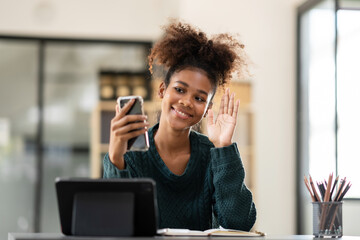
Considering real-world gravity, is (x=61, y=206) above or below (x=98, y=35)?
below

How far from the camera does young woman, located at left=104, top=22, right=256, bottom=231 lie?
5.95 feet

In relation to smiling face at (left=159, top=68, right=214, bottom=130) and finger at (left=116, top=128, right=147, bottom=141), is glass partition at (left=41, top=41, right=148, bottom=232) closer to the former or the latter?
smiling face at (left=159, top=68, right=214, bottom=130)

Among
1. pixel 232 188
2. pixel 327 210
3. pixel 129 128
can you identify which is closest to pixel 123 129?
pixel 129 128

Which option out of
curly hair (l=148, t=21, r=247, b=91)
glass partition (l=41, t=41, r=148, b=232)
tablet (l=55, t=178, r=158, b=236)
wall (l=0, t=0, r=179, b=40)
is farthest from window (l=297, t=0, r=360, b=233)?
tablet (l=55, t=178, r=158, b=236)

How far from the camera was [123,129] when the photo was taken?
1661mm

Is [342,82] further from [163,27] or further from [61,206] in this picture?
[61,206]

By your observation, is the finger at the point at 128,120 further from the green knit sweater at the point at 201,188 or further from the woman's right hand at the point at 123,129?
the green knit sweater at the point at 201,188

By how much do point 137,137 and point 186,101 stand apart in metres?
Result: 0.30

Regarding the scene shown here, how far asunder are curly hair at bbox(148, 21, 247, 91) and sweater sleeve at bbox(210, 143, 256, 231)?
0.31 m

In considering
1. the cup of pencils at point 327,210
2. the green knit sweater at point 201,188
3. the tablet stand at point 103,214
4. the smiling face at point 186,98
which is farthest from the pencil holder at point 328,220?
the tablet stand at point 103,214

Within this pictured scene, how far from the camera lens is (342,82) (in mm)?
4551

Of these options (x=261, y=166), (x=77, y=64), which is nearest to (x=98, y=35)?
(x=77, y=64)

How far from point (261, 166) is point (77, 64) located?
7.08 feet

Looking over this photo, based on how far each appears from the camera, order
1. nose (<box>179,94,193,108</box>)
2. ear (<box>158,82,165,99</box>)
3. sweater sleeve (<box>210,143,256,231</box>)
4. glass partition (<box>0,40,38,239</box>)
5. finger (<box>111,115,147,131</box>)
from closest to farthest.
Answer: finger (<box>111,115,147,131</box>) < sweater sleeve (<box>210,143,256,231</box>) < nose (<box>179,94,193,108</box>) < ear (<box>158,82,165,99</box>) < glass partition (<box>0,40,38,239</box>)
